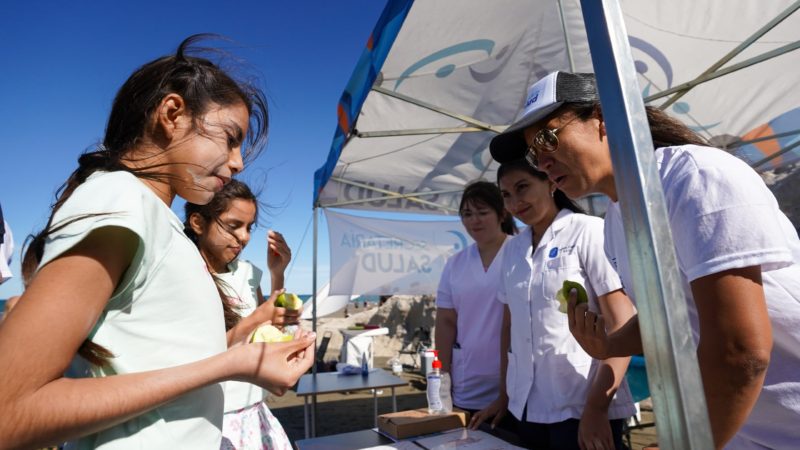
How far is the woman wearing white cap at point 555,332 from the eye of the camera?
6.34 feet

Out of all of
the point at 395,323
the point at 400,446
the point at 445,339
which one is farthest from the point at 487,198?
the point at 395,323

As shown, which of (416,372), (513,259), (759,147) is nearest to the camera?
(513,259)

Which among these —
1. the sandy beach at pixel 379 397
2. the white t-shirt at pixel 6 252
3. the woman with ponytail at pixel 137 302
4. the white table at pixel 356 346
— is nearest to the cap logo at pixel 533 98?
the woman with ponytail at pixel 137 302

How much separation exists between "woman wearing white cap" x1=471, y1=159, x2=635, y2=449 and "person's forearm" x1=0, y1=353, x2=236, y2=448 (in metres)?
1.69

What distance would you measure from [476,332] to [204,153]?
2.32 m

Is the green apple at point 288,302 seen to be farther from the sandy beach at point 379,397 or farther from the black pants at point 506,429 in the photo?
the sandy beach at point 379,397

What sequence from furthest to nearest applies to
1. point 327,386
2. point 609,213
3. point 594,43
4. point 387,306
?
point 387,306
point 327,386
point 609,213
point 594,43

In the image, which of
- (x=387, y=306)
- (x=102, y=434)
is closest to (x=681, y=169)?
(x=102, y=434)

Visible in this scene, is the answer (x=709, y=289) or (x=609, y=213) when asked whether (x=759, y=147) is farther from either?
(x=709, y=289)

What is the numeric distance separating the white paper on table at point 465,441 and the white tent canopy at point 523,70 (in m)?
2.08

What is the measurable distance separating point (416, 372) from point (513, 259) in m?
8.63

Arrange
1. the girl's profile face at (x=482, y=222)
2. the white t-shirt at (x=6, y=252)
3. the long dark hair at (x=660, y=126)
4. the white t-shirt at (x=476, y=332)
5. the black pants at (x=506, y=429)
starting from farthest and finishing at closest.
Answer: the white t-shirt at (x=6, y=252) → the girl's profile face at (x=482, y=222) → the white t-shirt at (x=476, y=332) → the black pants at (x=506, y=429) → the long dark hair at (x=660, y=126)

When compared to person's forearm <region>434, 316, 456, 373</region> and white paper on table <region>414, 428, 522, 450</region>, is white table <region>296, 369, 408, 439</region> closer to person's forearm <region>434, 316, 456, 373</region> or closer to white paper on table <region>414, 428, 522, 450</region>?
person's forearm <region>434, 316, 456, 373</region>

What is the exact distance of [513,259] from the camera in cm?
249
